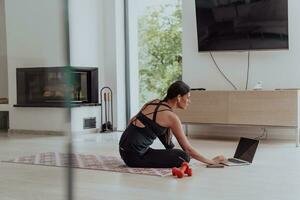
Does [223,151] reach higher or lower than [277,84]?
lower

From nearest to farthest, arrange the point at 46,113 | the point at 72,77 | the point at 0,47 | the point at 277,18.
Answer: the point at 72,77 → the point at 277,18 → the point at 46,113 → the point at 0,47

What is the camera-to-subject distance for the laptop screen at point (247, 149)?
405 cm

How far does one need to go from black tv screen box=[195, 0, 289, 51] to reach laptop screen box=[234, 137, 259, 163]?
6.50 feet

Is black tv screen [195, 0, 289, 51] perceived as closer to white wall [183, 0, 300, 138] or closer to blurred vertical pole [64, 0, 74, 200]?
white wall [183, 0, 300, 138]

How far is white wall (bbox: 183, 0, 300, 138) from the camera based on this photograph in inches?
227

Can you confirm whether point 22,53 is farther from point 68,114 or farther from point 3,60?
point 68,114

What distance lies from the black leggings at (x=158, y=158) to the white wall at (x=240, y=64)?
2519 millimetres

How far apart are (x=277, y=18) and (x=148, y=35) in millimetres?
2327

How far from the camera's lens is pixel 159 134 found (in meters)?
3.78

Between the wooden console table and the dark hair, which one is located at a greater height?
the dark hair

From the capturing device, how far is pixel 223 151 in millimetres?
4840

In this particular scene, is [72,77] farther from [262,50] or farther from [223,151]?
[262,50]

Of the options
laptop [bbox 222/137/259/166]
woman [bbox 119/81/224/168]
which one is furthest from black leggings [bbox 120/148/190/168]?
laptop [bbox 222/137/259/166]

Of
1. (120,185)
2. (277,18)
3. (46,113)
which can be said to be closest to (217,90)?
(277,18)
